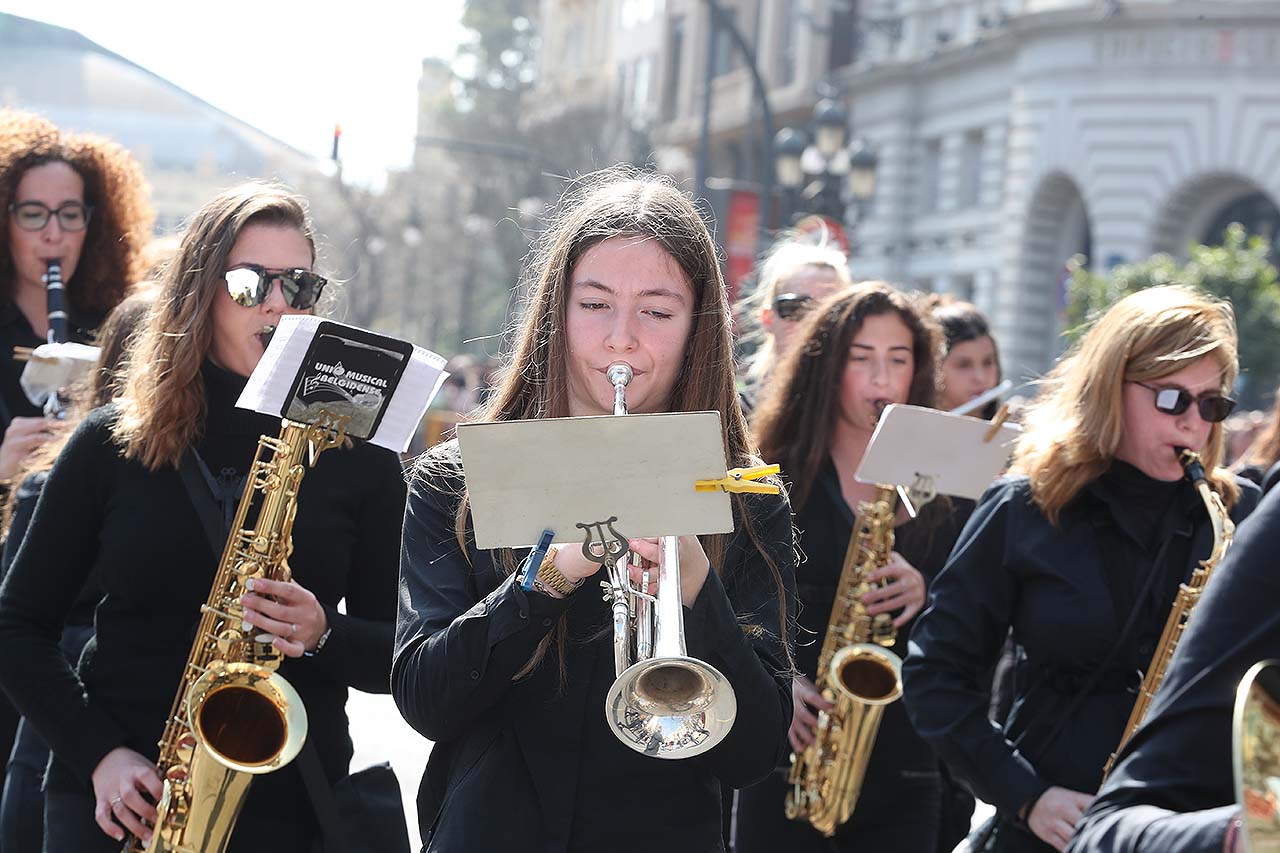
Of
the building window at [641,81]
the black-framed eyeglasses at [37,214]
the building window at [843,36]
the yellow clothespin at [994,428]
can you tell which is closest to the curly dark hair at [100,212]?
the black-framed eyeglasses at [37,214]

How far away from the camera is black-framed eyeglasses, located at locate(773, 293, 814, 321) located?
575cm

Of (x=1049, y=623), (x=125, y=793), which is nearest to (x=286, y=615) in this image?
(x=125, y=793)

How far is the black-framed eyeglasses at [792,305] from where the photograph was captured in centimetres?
575

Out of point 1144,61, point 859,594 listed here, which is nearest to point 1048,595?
point 859,594

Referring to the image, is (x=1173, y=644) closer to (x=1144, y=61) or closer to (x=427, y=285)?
(x=1144, y=61)

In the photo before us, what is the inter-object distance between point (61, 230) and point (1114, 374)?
3.31 meters

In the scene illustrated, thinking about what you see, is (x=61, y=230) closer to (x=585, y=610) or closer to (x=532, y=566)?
(x=585, y=610)

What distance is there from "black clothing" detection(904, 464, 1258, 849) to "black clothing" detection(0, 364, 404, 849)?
1.31 m

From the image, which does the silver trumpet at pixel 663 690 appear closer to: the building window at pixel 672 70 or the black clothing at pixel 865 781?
the black clothing at pixel 865 781

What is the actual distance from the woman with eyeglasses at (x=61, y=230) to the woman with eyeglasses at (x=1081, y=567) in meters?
2.93

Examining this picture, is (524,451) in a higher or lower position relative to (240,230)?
lower

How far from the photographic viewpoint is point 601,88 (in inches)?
2002

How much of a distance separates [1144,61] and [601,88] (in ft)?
80.5

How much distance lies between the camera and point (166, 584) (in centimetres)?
364
